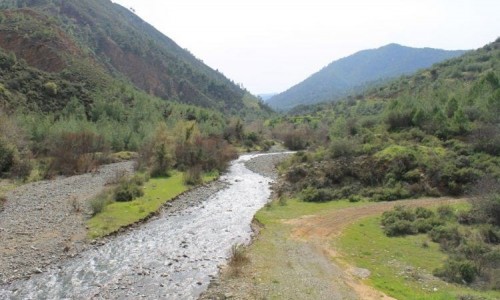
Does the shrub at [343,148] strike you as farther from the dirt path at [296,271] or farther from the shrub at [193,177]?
the dirt path at [296,271]

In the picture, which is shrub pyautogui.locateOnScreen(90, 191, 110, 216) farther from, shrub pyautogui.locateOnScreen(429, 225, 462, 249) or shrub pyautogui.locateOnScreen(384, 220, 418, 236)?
shrub pyautogui.locateOnScreen(429, 225, 462, 249)

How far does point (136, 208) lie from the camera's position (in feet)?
128

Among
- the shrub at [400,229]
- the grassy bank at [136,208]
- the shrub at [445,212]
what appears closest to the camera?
the shrub at [400,229]

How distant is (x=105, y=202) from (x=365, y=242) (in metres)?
23.0

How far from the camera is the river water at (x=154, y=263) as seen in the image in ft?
72.5

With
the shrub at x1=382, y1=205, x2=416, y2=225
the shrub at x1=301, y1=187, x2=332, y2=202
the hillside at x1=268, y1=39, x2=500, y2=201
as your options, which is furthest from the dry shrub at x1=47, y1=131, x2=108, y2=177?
the shrub at x1=382, y1=205, x2=416, y2=225

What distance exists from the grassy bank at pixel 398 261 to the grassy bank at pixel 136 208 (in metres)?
17.3

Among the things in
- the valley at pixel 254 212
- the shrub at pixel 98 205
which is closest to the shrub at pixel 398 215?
the valley at pixel 254 212

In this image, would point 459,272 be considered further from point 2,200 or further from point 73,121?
point 73,121

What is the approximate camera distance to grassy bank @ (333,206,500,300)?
815 inches

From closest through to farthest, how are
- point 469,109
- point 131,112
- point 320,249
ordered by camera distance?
point 320,249 → point 469,109 → point 131,112

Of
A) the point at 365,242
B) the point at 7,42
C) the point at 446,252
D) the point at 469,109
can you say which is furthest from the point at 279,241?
the point at 7,42

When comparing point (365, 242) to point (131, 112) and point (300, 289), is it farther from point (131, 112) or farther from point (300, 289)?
point (131, 112)

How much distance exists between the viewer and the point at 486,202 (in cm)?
3128
